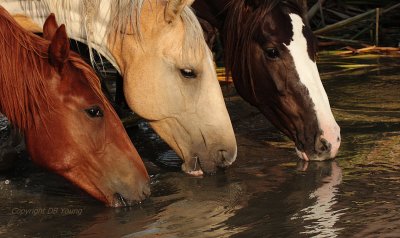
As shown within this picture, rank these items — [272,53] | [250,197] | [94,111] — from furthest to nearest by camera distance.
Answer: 1. [272,53]
2. [250,197]
3. [94,111]

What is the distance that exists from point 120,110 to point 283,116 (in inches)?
51.0

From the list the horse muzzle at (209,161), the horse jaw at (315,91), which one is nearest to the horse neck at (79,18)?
the horse muzzle at (209,161)

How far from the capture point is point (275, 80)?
5.49m

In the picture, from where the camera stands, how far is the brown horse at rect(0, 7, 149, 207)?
4.36 meters

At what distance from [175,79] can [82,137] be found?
801 mm

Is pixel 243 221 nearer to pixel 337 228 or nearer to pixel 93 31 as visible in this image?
pixel 337 228

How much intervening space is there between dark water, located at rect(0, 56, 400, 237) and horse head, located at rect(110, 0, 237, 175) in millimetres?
200

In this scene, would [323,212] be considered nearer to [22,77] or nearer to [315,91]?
[315,91]

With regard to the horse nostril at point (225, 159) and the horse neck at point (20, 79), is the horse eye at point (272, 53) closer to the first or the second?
the horse nostril at point (225, 159)

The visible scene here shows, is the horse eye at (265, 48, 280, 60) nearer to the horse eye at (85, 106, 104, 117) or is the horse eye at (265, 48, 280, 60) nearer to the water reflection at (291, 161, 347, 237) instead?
the water reflection at (291, 161, 347, 237)

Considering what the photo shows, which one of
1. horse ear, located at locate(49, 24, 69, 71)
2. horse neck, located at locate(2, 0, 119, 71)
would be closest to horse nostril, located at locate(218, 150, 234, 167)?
horse neck, located at locate(2, 0, 119, 71)

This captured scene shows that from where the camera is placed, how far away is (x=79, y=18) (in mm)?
5250

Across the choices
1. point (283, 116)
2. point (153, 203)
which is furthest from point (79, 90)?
point (283, 116)

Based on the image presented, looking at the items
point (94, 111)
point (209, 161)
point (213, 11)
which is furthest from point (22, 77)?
point (213, 11)
